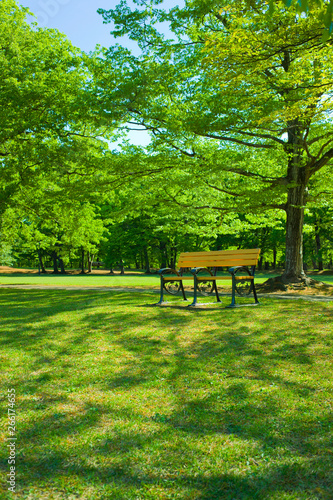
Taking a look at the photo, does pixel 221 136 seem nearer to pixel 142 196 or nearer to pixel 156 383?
pixel 142 196

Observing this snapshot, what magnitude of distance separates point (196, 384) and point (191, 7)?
38.3 feet

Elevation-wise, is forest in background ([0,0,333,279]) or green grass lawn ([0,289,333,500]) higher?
forest in background ([0,0,333,279])

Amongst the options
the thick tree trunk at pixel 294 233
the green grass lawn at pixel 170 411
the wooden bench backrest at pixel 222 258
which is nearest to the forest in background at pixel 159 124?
the thick tree trunk at pixel 294 233

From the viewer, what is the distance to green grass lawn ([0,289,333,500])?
254 centimetres

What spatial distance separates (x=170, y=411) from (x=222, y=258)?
6793mm

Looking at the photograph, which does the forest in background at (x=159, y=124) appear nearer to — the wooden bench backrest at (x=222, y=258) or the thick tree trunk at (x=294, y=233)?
the thick tree trunk at (x=294, y=233)

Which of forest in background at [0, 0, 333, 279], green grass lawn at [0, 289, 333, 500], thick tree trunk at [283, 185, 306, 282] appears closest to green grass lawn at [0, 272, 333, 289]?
Answer: forest in background at [0, 0, 333, 279]

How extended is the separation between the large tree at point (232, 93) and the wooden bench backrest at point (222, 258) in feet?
11.5

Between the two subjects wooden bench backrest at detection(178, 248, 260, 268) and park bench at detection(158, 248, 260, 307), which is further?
wooden bench backrest at detection(178, 248, 260, 268)

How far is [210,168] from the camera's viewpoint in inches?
504

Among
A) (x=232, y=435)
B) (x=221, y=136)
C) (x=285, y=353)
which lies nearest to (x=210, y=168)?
(x=221, y=136)

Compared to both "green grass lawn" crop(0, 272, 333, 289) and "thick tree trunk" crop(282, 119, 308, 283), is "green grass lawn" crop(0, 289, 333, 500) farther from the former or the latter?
"green grass lawn" crop(0, 272, 333, 289)

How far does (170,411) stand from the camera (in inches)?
140

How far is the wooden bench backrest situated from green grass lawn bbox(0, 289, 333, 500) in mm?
2838
